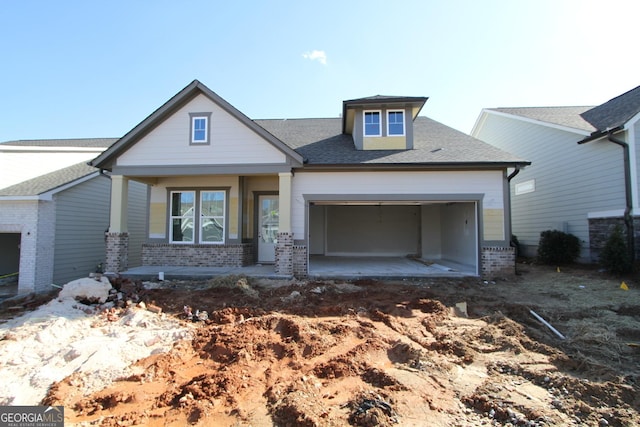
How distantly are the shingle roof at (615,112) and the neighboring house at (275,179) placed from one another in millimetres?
3682

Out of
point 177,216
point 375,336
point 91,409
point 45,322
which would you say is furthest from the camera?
point 177,216

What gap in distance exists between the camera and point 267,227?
498 inches

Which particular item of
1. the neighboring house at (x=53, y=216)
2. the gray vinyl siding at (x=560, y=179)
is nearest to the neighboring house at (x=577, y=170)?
the gray vinyl siding at (x=560, y=179)

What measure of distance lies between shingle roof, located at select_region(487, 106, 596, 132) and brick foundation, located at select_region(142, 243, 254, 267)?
13028 millimetres

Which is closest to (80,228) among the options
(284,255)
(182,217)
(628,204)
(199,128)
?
(182,217)

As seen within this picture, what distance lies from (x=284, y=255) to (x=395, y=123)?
6054 mm

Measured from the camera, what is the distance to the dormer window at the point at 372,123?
37.6ft

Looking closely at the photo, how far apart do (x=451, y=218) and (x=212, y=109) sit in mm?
10518

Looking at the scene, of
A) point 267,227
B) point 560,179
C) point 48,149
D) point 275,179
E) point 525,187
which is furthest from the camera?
point 525,187

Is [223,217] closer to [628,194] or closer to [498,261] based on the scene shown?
[498,261]

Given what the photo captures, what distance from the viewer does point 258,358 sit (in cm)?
464

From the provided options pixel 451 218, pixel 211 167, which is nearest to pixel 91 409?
pixel 211 167

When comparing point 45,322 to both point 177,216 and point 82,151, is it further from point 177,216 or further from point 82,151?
point 82,151

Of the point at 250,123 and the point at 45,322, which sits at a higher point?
the point at 250,123
